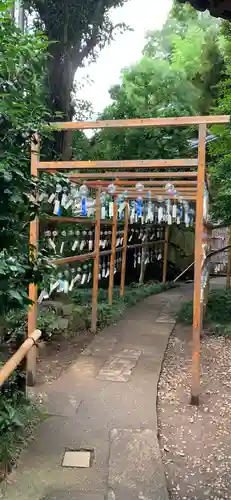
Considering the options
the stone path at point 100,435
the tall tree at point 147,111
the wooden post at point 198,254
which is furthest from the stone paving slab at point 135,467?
the tall tree at point 147,111

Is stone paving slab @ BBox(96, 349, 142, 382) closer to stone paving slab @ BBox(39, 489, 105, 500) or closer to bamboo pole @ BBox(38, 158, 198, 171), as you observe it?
stone paving slab @ BBox(39, 489, 105, 500)

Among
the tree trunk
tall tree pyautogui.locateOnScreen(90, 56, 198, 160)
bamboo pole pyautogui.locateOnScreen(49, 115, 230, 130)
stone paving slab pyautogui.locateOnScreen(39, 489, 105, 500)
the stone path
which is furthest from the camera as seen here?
tall tree pyautogui.locateOnScreen(90, 56, 198, 160)

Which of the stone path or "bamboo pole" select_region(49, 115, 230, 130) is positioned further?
"bamboo pole" select_region(49, 115, 230, 130)

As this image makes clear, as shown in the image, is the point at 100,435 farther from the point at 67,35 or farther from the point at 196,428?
the point at 67,35

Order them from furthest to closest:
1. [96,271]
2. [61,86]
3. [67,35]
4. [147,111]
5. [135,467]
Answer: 1. [147,111]
2. [61,86]
3. [67,35]
4. [96,271]
5. [135,467]

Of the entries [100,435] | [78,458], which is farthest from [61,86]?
[78,458]

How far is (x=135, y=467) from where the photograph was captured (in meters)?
2.82

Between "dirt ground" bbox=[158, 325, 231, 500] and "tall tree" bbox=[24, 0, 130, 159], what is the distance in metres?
3.70

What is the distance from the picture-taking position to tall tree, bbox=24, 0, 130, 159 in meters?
6.47

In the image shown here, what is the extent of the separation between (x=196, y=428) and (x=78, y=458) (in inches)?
42.6

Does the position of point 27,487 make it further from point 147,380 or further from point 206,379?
point 206,379

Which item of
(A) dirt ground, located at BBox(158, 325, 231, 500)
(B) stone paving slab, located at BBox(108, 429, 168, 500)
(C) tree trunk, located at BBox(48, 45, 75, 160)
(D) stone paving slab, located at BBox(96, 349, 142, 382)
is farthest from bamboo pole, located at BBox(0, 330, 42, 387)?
(C) tree trunk, located at BBox(48, 45, 75, 160)

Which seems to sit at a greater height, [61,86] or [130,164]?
[61,86]

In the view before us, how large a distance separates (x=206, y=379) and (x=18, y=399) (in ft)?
7.22
